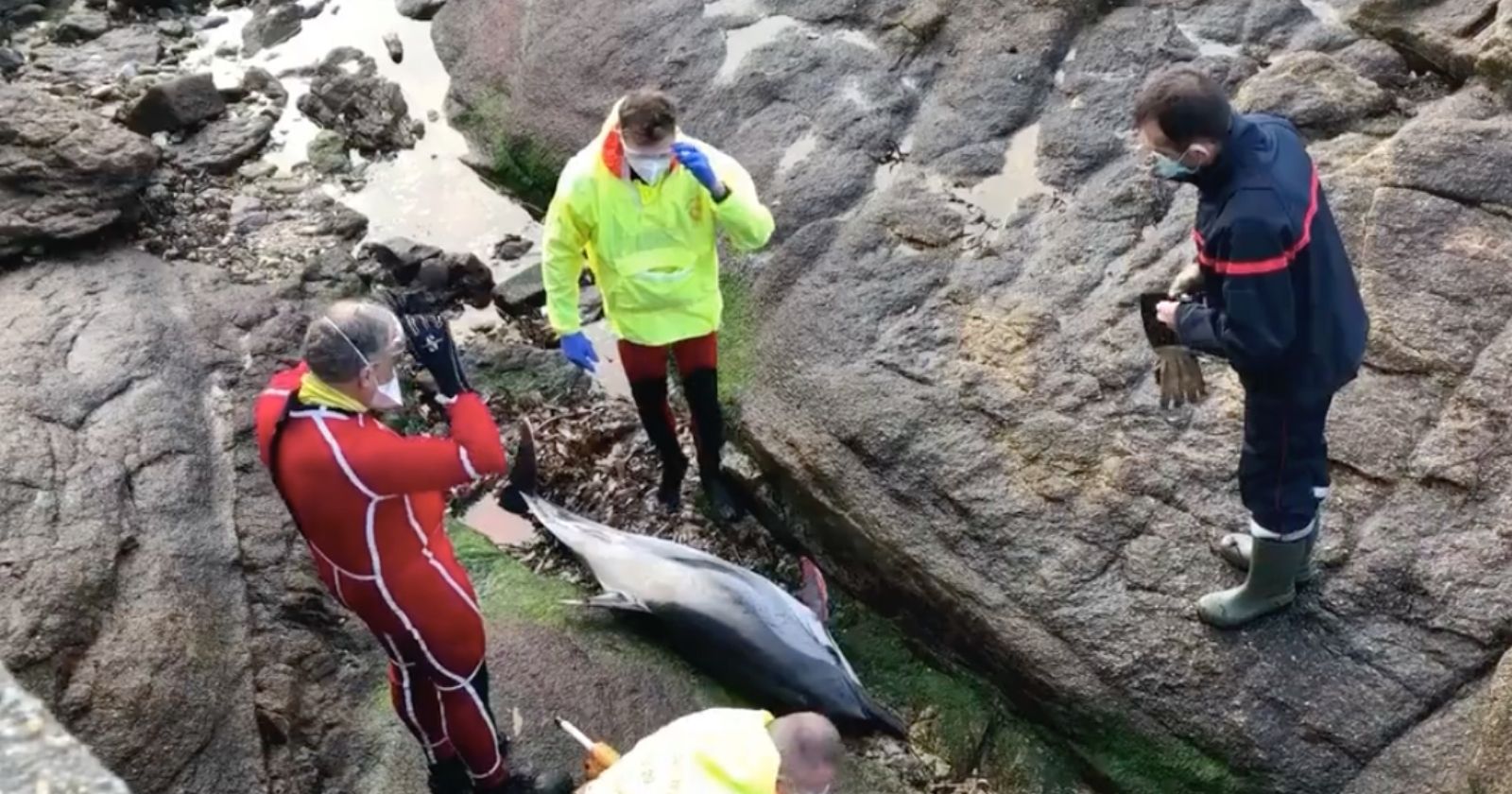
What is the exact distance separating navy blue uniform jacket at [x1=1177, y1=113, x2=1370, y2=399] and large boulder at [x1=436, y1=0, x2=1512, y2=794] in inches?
53.2

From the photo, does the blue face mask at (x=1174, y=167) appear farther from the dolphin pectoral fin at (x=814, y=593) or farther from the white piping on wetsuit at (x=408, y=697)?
the white piping on wetsuit at (x=408, y=697)

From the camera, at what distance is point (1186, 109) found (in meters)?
3.53

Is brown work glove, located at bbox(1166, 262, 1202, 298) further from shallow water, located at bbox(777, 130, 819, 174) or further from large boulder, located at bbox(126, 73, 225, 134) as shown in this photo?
large boulder, located at bbox(126, 73, 225, 134)

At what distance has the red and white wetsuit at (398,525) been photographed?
3.67 metres

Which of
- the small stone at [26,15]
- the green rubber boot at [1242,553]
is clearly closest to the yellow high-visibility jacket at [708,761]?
the green rubber boot at [1242,553]

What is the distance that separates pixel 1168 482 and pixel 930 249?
5.98ft

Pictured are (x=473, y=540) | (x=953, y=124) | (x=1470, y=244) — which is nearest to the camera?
(x=1470, y=244)

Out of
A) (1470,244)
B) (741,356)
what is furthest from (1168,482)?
(741,356)

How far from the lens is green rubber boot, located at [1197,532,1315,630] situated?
4539 millimetres

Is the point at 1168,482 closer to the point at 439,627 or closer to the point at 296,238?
the point at 439,627

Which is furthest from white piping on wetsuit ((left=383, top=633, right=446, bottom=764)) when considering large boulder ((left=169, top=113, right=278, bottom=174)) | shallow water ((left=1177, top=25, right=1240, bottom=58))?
shallow water ((left=1177, top=25, right=1240, bottom=58))

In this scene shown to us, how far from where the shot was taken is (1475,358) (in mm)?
5363

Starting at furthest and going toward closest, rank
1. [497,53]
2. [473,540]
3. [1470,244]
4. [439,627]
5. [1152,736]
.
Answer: [497,53], [473,540], [1470,244], [1152,736], [439,627]

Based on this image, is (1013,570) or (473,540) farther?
(473,540)
